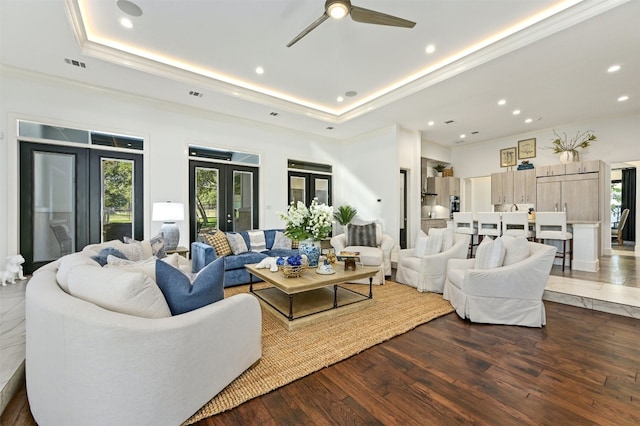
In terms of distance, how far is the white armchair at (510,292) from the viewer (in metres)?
2.85

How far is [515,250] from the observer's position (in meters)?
3.16

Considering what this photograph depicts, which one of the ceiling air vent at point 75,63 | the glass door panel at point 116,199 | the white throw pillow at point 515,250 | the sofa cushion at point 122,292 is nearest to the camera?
the sofa cushion at point 122,292

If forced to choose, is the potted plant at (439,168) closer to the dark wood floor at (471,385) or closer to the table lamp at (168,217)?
the dark wood floor at (471,385)

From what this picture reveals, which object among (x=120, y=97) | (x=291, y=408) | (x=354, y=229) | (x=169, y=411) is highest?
(x=120, y=97)

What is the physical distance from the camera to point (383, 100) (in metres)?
5.25

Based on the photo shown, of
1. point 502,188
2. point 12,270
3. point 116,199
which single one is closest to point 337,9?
point 116,199

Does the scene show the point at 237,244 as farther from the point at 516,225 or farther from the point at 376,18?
the point at 516,225

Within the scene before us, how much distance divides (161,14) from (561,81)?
228 inches

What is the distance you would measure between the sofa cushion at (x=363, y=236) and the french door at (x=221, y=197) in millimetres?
2351

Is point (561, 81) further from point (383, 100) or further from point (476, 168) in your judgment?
point (476, 168)

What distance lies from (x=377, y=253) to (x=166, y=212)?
139 inches

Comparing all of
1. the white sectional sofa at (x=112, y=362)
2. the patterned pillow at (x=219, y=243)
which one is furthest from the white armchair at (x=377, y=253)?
the white sectional sofa at (x=112, y=362)

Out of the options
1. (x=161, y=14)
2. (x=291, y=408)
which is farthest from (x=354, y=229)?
(x=161, y=14)

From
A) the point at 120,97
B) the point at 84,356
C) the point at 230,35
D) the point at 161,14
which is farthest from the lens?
the point at 120,97
